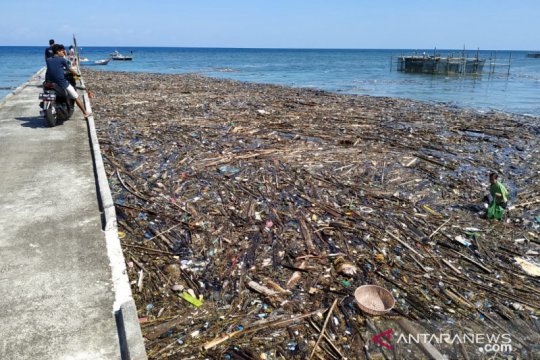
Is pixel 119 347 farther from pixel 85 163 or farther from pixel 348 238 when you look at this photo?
pixel 85 163

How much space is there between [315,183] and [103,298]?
5.33m

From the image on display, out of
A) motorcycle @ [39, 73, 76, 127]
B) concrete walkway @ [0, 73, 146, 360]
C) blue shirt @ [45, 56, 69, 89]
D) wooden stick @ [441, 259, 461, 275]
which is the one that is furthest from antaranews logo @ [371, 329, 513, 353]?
motorcycle @ [39, 73, 76, 127]

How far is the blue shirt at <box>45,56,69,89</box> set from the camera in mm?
10547

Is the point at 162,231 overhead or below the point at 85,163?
below

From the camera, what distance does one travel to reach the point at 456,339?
4215 millimetres

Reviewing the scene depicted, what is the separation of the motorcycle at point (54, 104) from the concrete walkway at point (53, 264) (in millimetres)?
2895

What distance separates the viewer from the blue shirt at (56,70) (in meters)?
10.5

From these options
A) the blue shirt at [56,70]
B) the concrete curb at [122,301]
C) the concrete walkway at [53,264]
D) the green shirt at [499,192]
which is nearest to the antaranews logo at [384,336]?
the concrete curb at [122,301]

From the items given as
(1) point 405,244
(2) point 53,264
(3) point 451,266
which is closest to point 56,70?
(2) point 53,264

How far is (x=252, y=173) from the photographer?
9.01 meters

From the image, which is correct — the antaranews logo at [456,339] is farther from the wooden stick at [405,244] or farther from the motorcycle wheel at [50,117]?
the motorcycle wheel at [50,117]

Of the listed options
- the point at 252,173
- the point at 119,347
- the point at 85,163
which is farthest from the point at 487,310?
the point at 85,163

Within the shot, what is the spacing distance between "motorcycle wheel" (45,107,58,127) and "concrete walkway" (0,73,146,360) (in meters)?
2.90

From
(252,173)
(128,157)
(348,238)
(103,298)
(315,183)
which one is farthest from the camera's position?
(128,157)
